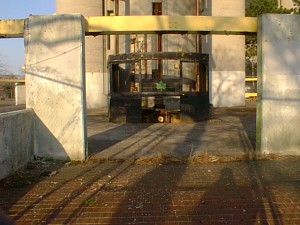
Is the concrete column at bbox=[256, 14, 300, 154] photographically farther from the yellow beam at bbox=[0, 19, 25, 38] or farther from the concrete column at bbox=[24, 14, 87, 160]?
the yellow beam at bbox=[0, 19, 25, 38]

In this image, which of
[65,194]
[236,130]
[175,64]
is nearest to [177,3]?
[175,64]

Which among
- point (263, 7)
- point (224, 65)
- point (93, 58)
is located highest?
point (263, 7)

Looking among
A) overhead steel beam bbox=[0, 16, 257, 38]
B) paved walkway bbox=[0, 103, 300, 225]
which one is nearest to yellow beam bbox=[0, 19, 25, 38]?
overhead steel beam bbox=[0, 16, 257, 38]

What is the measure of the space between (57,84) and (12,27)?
1638 mm

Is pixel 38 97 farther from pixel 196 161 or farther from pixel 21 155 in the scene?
pixel 196 161

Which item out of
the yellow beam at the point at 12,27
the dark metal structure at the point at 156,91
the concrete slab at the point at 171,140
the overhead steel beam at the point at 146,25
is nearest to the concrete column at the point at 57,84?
the yellow beam at the point at 12,27

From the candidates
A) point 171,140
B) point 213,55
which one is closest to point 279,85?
point 171,140

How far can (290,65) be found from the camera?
9.09m

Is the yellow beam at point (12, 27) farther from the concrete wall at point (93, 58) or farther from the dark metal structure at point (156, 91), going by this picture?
the concrete wall at point (93, 58)

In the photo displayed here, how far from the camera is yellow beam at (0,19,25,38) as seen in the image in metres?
8.91

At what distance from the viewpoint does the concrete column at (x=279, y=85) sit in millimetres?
9016

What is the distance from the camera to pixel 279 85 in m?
9.05

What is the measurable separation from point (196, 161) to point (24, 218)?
13.7 feet

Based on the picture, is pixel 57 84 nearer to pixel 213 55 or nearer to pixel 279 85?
pixel 279 85
